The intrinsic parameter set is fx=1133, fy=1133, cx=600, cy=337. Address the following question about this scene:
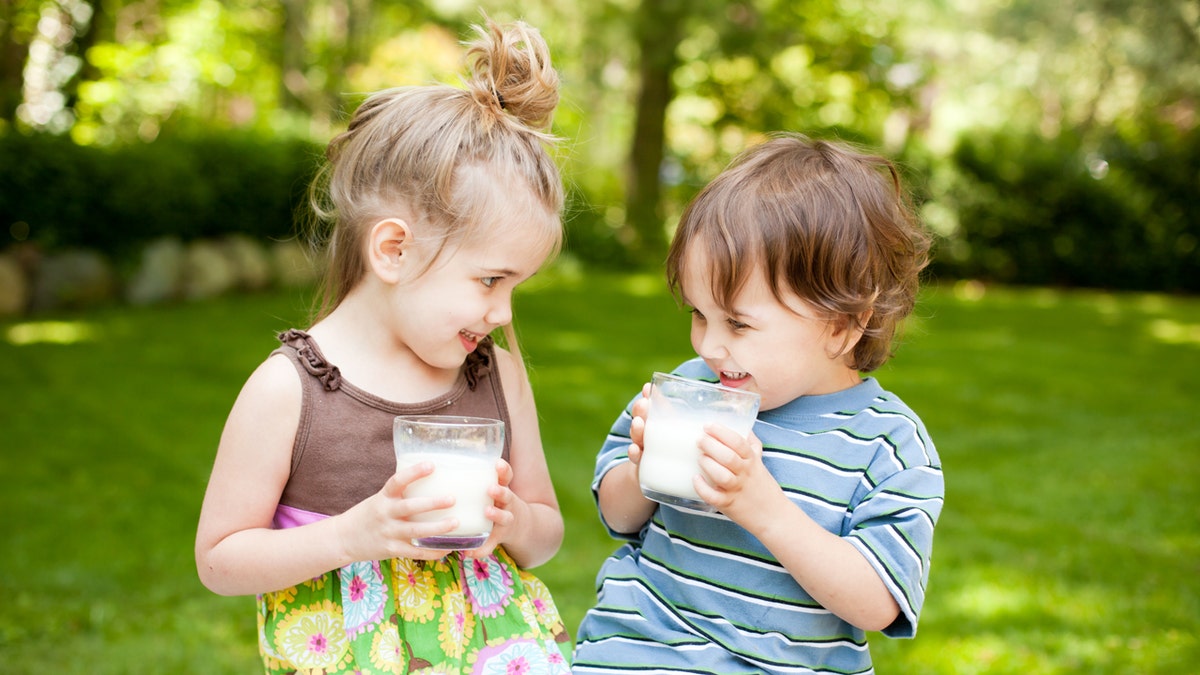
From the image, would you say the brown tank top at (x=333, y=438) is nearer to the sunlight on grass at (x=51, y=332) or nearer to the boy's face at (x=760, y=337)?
the boy's face at (x=760, y=337)

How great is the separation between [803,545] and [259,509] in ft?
3.41

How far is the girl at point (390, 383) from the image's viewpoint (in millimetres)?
2176

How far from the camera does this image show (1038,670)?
4156 mm

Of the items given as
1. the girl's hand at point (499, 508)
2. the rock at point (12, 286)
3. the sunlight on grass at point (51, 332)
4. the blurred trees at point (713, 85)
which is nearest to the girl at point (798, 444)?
the girl's hand at point (499, 508)

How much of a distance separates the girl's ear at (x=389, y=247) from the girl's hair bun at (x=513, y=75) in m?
0.32

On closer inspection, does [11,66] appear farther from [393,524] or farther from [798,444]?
[798,444]

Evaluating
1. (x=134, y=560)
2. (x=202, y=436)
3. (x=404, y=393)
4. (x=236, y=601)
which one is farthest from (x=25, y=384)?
(x=404, y=393)

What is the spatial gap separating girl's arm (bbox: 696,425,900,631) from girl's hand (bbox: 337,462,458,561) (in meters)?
0.48

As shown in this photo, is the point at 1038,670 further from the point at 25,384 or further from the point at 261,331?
the point at 261,331

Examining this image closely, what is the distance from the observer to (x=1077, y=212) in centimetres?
1848

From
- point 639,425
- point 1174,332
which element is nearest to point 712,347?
point 639,425

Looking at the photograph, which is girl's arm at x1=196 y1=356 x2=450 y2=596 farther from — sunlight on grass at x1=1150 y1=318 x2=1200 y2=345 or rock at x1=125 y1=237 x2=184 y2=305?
sunlight on grass at x1=1150 y1=318 x2=1200 y2=345

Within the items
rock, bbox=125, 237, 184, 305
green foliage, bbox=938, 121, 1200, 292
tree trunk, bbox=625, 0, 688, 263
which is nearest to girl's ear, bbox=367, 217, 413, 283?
rock, bbox=125, 237, 184, 305

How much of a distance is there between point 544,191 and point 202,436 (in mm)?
5074
